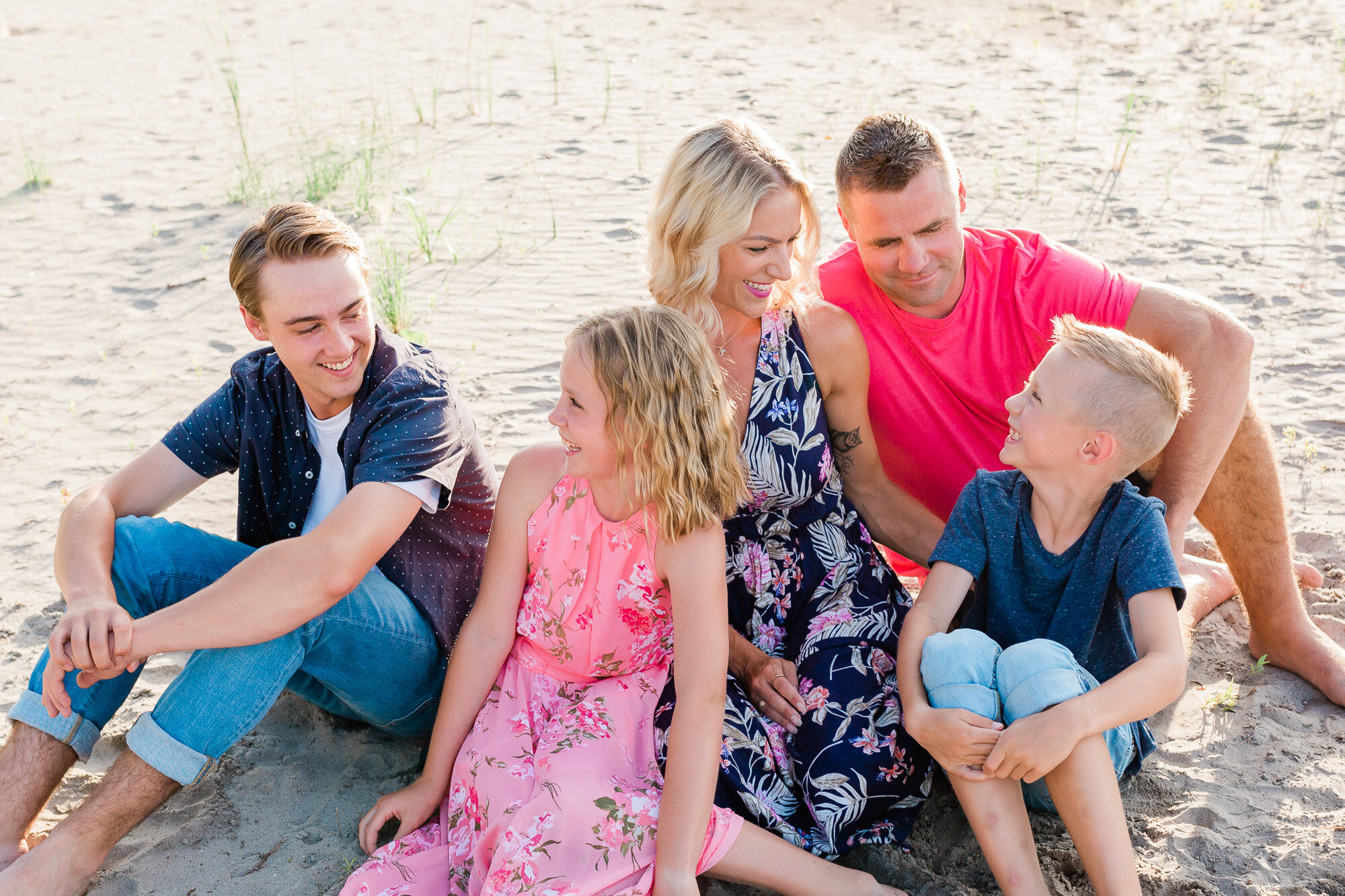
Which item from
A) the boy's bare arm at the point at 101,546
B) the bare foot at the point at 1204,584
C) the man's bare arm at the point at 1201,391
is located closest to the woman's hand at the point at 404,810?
the boy's bare arm at the point at 101,546

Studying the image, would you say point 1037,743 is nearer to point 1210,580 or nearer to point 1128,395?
point 1128,395

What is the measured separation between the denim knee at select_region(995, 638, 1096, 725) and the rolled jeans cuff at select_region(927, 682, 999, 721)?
29 mm

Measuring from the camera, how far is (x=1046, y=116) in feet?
26.6

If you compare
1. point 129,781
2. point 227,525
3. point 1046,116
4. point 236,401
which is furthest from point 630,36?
point 129,781

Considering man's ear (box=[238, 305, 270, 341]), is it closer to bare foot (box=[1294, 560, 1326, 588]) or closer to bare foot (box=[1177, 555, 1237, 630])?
bare foot (box=[1177, 555, 1237, 630])

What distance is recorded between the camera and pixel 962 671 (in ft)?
7.98

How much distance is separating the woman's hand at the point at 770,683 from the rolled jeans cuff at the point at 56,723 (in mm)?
1648

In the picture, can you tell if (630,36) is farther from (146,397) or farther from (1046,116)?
(146,397)

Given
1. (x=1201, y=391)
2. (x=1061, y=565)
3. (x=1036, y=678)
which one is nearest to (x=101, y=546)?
(x=1036, y=678)

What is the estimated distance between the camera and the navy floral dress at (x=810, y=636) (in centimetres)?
263

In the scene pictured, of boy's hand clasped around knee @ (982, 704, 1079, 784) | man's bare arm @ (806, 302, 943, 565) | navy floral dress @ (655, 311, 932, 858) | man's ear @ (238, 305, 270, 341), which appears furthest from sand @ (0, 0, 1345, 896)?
man's ear @ (238, 305, 270, 341)

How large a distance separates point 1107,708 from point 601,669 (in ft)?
3.93

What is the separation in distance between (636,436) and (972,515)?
0.88 metres

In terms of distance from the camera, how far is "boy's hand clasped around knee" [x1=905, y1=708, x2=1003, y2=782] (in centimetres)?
234
